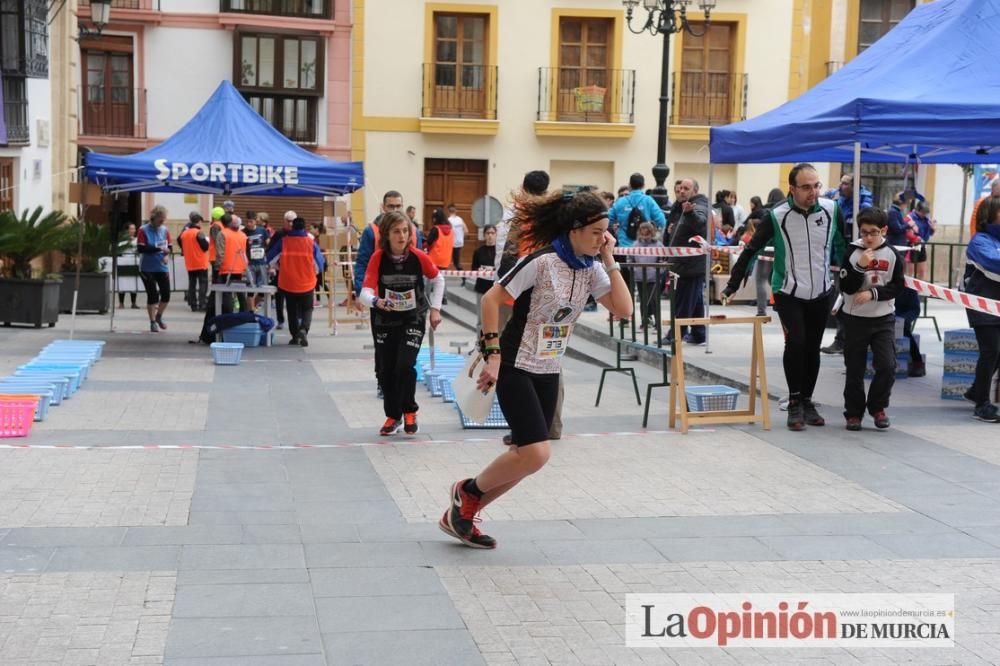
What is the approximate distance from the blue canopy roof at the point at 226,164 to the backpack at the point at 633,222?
3421 millimetres

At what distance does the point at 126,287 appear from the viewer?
24156 millimetres

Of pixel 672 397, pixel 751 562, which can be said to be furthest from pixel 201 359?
pixel 751 562

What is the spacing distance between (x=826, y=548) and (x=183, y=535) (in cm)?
318

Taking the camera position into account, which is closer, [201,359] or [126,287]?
[201,359]

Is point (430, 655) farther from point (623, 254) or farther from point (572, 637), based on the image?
point (623, 254)

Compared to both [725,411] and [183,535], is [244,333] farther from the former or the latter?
[183,535]

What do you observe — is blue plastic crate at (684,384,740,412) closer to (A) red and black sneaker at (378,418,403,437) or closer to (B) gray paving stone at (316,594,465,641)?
(A) red and black sneaker at (378,418,403,437)

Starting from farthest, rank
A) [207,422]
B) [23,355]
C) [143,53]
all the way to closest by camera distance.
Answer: [143,53], [23,355], [207,422]

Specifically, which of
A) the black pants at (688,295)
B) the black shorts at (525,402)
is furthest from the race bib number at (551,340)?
the black pants at (688,295)

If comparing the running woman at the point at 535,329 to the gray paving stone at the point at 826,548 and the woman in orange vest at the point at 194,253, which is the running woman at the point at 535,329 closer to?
the gray paving stone at the point at 826,548

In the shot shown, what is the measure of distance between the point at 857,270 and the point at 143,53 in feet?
80.5

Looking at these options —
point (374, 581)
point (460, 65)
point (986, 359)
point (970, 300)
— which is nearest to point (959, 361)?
point (986, 359)

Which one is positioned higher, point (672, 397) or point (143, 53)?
point (143, 53)

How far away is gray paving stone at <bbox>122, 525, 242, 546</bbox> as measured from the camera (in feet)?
22.3
